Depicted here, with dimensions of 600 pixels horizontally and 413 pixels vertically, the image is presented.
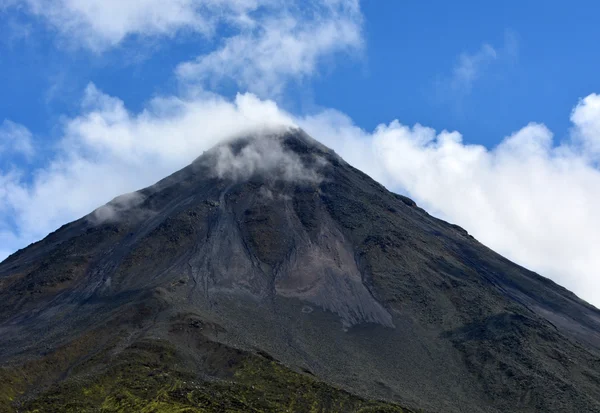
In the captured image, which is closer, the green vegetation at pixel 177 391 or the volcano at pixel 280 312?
the green vegetation at pixel 177 391

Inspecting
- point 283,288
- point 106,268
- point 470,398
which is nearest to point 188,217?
point 106,268

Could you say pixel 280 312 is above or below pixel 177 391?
above

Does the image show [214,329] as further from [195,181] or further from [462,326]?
[195,181]

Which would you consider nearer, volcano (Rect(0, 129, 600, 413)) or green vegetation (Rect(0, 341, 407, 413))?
green vegetation (Rect(0, 341, 407, 413))

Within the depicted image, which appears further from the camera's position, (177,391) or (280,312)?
(280,312)

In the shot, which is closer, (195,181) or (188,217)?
(188,217)

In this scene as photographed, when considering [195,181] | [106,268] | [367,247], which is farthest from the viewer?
[195,181]

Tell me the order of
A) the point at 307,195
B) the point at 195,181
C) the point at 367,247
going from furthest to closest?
the point at 195,181
the point at 307,195
the point at 367,247

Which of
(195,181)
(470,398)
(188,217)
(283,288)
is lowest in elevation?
(470,398)
